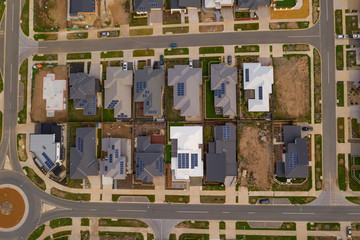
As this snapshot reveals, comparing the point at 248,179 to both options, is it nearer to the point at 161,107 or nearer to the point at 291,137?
the point at 291,137

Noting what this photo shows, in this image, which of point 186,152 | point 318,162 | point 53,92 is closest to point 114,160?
point 186,152

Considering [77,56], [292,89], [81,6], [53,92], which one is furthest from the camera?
[77,56]

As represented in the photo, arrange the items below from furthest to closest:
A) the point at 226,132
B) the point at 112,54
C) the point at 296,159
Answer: the point at 112,54, the point at 226,132, the point at 296,159

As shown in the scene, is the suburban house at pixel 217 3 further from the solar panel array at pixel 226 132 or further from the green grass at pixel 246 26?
the solar panel array at pixel 226 132

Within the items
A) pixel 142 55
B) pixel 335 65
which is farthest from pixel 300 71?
pixel 142 55

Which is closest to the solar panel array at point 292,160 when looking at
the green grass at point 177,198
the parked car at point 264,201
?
the parked car at point 264,201

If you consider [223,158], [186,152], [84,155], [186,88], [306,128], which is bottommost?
[223,158]

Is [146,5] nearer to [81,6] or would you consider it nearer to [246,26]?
[81,6]
